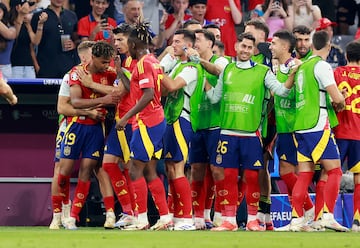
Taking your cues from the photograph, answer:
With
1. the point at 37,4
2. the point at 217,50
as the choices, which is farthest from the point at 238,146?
the point at 37,4

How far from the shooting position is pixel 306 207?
48.7ft

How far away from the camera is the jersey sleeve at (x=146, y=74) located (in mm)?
13680

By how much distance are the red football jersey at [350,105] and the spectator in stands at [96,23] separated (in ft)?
16.8

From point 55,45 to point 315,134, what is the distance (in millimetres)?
5984

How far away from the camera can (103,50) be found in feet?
47.6

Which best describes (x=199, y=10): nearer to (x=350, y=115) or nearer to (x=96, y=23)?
(x=96, y=23)

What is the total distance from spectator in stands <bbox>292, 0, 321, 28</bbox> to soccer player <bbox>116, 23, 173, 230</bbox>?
646cm

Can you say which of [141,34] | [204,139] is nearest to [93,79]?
[141,34]

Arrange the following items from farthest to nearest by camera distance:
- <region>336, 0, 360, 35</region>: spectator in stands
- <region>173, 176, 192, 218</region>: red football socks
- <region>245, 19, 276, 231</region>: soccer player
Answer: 1. <region>336, 0, 360, 35</region>: spectator in stands
2. <region>245, 19, 276, 231</region>: soccer player
3. <region>173, 176, 192, 218</region>: red football socks

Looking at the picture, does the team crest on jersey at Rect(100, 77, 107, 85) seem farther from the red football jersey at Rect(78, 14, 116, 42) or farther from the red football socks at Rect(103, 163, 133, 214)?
the red football jersey at Rect(78, 14, 116, 42)

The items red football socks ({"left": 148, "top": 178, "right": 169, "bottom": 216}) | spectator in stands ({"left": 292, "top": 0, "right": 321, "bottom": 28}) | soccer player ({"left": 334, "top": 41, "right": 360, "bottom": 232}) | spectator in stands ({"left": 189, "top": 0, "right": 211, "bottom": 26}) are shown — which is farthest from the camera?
spectator in stands ({"left": 292, "top": 0, "right": 321, "bottom": 28})

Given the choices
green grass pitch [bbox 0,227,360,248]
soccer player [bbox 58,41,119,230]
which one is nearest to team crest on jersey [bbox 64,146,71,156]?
soccer player [bbox 58,41,119,230]

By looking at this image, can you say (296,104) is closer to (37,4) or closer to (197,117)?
(197,117)

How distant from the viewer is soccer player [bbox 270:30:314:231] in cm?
1453
